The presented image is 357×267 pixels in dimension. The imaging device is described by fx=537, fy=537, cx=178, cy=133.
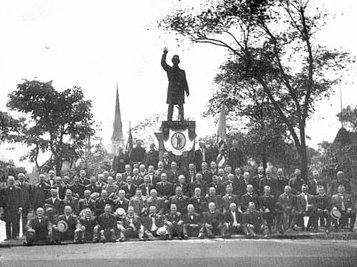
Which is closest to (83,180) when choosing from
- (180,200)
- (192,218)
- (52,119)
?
(180,200)

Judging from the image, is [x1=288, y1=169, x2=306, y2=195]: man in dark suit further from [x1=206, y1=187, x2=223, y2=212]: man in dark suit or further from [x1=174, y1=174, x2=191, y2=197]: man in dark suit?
[x1=174, y1=174, x2=191, y2=197]: man in dark suit

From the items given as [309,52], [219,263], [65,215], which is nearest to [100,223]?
[65,215]

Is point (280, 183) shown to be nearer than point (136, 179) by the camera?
No

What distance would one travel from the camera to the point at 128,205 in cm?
1266

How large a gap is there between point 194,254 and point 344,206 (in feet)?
18.1

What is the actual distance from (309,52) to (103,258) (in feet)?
42.8

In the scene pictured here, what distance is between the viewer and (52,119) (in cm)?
2461

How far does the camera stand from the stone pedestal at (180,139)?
16266mm

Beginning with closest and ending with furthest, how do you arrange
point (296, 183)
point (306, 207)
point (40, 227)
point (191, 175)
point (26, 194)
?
point (40, 227), point (26, 194), point (306, 207), point (296, 183), point (191, 175)

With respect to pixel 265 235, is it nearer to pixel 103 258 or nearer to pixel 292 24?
pixel 103 258

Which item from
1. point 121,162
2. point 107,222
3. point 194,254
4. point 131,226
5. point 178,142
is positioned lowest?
point 194,254

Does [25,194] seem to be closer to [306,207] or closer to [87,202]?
[87,202]

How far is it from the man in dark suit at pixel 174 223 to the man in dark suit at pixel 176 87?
4.96 metres

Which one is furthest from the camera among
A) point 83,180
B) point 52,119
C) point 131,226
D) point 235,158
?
point 52,119
